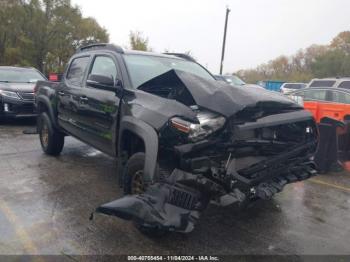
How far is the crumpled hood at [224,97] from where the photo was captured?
3.43 m

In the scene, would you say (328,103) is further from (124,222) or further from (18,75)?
(18,75)

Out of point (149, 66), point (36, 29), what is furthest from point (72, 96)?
point (36, 29)

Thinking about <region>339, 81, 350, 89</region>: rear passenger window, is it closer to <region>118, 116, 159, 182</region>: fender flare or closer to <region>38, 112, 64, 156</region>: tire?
<region>38, 112, 64, 156</region>: tire

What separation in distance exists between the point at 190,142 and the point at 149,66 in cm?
191

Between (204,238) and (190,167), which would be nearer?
(190,167)

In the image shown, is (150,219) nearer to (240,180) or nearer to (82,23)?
(240,180)

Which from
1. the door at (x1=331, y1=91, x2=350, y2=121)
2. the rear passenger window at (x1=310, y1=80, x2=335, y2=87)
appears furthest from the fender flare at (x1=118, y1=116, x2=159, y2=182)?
the rear passenger window at (x1=310, y1=80, x2=335, y2=87)

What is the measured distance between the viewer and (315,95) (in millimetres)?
10648

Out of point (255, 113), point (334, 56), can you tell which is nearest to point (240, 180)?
point (255, 113)

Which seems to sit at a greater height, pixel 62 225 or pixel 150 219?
pixel 150 219

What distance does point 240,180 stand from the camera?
3.28 m

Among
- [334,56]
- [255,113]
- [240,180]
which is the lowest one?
[240,180]

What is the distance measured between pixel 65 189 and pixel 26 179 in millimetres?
805

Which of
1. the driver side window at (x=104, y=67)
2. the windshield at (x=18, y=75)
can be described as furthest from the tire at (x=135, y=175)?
the windshield at (x=18, y=75)
